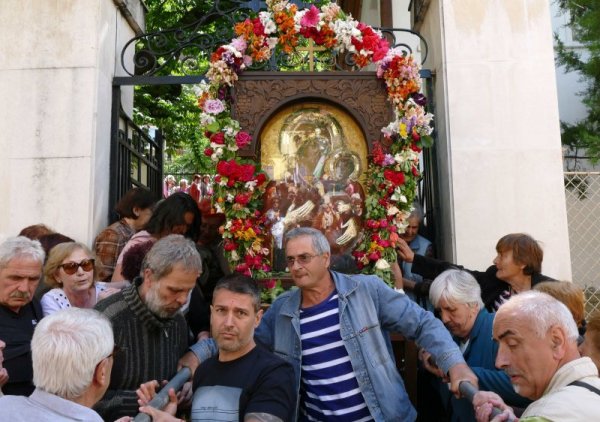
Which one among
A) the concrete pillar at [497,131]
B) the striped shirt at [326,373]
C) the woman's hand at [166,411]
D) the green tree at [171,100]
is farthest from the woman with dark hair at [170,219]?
the green tree at [171,100]

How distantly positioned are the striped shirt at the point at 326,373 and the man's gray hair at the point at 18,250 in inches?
60.8

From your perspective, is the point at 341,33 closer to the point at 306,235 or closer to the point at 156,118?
the point at 306,235

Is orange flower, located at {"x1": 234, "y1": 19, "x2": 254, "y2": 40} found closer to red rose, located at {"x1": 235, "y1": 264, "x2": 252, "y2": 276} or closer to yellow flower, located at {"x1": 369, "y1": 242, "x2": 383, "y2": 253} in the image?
red rose, located at {"x1": 235, "y1": 264, "x2": 252, "y2": 276}

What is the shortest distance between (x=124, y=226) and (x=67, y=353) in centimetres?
321

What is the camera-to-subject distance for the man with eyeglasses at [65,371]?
2010mm

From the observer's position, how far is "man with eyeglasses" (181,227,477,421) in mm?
3143

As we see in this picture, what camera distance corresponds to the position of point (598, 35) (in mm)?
9258

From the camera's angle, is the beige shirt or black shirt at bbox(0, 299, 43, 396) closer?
the beige shirt

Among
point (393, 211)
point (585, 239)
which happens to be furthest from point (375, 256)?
point (585, 239)

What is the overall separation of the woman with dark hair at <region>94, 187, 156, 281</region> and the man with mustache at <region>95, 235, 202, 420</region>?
2.03 m

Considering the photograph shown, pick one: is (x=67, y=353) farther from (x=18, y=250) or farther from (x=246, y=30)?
(x=246, y=30)

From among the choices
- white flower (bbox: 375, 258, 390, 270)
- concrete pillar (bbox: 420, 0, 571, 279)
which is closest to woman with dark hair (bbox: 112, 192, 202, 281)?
white flower (bbox: 375, 258, 390, 270)

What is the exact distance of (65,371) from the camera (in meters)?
2.05

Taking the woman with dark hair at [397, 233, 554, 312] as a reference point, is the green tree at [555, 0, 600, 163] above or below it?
above
